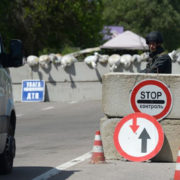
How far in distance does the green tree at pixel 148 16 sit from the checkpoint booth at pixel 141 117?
6243cm

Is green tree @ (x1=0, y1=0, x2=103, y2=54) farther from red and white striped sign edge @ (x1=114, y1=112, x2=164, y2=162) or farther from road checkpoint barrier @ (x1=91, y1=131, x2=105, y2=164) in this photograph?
road checkpoint barrier @ (x1=91, y1=131, x2=105, y2=164)

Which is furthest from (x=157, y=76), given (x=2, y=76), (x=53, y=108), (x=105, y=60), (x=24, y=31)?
(x=24, y=31)

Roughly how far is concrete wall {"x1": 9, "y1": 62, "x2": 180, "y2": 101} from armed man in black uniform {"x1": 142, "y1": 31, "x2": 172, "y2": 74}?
19016 millimetres

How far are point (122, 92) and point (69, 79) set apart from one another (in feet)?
64.7

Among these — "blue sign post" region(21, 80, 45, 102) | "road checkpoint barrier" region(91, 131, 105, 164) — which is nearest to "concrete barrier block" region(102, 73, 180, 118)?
"road checkpoint barrier" region(91, 131, 105, 164)

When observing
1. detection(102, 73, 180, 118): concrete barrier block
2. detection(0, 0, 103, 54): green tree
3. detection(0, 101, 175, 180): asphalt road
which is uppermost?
detection(0, 0, 103, 54): green tree

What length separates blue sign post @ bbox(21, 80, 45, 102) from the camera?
3012 centimetres

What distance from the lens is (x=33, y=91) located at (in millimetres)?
30141

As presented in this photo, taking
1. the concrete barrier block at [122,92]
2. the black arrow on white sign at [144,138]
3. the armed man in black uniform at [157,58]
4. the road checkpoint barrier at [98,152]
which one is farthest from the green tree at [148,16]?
the road checkpoint barrier at [98,152]

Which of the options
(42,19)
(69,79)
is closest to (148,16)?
(42,19)

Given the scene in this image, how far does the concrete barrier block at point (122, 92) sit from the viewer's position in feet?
36.0

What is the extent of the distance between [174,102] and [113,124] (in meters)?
0.88

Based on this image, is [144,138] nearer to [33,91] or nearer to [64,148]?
[64,148]

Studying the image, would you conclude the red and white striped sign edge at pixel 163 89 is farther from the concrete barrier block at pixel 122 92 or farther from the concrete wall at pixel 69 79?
the concrete wall at pixel 69 79
